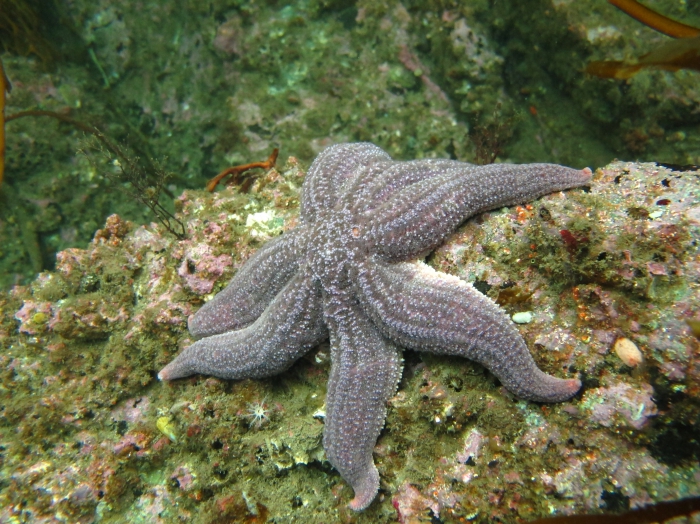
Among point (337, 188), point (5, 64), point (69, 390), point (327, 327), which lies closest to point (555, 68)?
point (337, 188)

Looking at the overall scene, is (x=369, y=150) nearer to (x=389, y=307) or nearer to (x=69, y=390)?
(x=389, y=307)

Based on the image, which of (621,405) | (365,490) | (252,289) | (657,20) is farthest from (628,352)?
(657,20)

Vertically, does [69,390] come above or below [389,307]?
below

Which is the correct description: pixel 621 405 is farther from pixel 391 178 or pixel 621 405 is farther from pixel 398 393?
pixel 391 178

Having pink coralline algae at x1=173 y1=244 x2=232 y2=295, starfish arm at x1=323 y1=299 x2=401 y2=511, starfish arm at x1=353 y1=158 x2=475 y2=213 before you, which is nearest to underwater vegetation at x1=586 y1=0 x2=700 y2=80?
starfish arm at x1=353 y1=158 x2=475 y2=213

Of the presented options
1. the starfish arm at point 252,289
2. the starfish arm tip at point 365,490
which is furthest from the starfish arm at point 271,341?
the starfish arm tip at point 365,490

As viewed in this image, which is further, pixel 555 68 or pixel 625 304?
pixel 555 68
